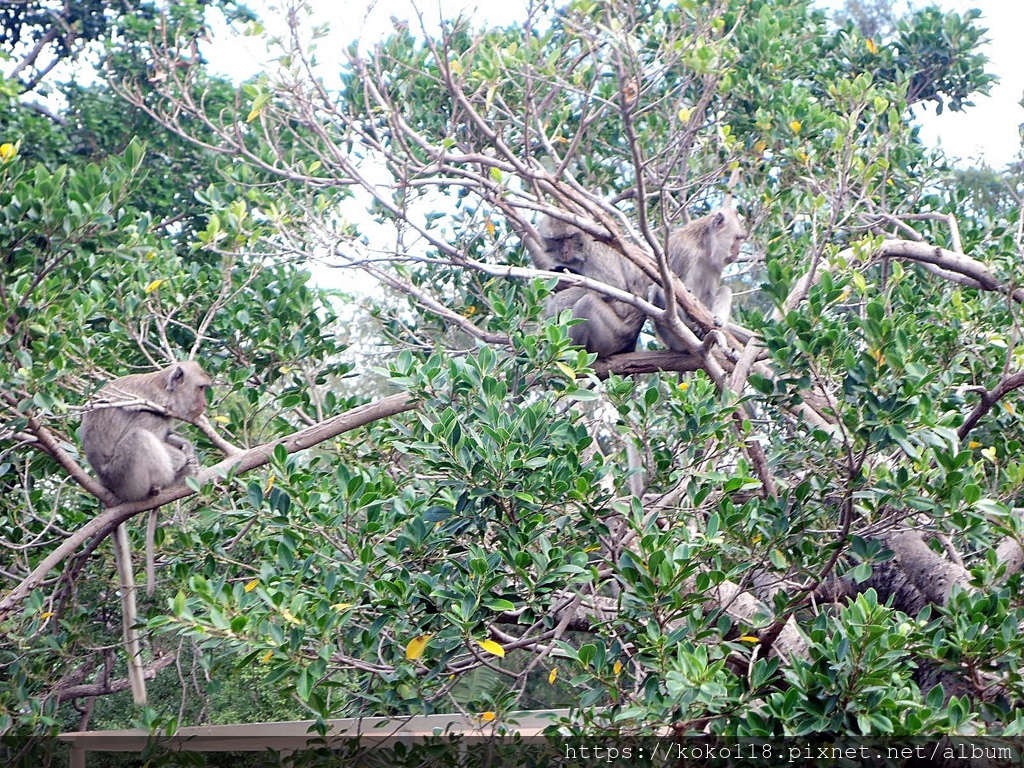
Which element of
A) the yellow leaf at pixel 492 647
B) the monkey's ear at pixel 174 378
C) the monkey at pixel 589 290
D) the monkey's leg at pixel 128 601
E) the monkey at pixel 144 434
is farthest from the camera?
the monkey at pixel 589 290

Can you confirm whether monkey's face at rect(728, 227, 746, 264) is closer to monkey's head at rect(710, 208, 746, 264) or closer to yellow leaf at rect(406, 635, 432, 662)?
monkey's head at rect(710, 208, 746, 264)

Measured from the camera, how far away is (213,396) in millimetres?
5699

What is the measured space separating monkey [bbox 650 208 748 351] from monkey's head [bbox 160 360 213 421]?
2679 millimetres

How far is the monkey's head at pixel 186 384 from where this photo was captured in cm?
522

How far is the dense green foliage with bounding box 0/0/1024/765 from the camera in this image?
316 cm

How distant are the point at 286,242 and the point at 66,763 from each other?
11.2 feet

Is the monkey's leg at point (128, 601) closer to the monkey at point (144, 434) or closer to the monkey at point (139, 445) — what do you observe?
the monkey at point (139, 445)

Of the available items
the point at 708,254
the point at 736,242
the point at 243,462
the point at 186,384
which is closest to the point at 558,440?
the point at 243,462

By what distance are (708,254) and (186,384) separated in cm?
335

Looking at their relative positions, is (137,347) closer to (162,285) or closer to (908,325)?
(162,285)

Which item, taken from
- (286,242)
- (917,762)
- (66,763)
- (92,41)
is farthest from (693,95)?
(92,41)

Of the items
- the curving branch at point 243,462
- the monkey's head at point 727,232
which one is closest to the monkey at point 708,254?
the monkey's head at point 727,232

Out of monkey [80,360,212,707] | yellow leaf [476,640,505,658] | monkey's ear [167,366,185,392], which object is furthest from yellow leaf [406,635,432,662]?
monkey's ear [167,366,185,392]

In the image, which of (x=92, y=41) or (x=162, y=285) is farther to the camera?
(x=92, y=41)
